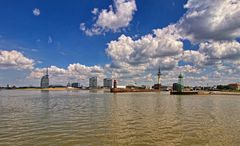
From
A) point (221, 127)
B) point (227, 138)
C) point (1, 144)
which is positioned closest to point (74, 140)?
point (1, 144)

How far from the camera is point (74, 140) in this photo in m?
21.5

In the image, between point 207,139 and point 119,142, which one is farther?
point 207,139

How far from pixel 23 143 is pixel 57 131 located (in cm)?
522

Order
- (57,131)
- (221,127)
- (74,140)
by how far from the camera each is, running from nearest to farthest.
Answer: (74,140), (57,131), (221,127)

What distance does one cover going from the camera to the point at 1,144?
20.1 m

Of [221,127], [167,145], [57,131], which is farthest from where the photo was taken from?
[221,127]

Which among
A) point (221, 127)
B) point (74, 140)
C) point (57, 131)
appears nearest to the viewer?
point (74, 140)

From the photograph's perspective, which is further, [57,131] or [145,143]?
[57,131]

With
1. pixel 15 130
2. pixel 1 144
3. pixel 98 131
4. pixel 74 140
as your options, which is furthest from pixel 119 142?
pixel 15 130

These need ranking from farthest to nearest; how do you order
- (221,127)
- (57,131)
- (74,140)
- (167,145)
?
1. (221,127)
2. (57,131)
3. (74,140)
4. (167,145)

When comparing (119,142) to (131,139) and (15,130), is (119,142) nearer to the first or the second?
(131,139)

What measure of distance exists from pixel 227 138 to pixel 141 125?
9.59 meters

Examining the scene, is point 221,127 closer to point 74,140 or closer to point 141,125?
point 141,125

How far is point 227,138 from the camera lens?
74.7ft
